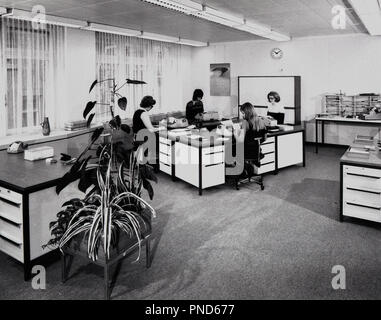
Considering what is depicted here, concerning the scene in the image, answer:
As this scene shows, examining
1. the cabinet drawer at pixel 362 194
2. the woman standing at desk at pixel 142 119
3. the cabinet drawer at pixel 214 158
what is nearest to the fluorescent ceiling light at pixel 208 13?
the woman standing at desk at pixel 142 119

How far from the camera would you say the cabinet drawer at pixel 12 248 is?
10.3 feet

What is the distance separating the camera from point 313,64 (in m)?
9.09

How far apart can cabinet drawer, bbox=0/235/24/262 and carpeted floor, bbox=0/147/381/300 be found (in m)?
0.16

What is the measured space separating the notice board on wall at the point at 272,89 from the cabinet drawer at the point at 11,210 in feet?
22.8

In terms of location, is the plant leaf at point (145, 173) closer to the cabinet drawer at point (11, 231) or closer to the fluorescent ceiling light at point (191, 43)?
the cabinet drawer at point (11, 231)

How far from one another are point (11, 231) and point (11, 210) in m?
0.19

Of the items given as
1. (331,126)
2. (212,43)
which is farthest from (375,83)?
(212,43)

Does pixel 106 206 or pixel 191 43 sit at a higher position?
pixel 191 43

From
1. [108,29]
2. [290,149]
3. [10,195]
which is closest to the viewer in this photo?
[10,195]

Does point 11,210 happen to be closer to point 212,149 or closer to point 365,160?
point 212,149

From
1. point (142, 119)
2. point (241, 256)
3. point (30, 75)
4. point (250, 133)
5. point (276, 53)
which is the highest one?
point (276, 53)

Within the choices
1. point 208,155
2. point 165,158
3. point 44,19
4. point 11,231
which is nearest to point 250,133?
point 208,155

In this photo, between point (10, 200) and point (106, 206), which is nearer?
point (106, 206)
